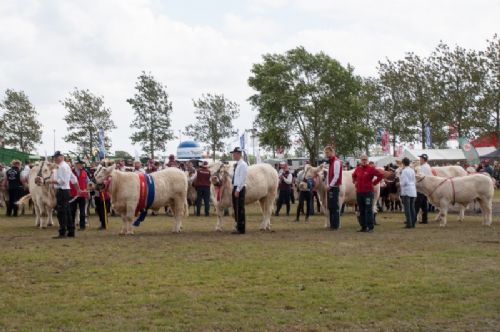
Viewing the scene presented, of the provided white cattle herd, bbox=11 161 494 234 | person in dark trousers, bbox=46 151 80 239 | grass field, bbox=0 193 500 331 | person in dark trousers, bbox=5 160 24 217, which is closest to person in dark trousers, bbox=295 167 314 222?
white cattle herd, bbox=11 161 494 234

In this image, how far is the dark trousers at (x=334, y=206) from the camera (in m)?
18.6

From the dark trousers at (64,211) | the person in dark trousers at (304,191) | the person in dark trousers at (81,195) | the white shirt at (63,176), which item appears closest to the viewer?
the white shirt at (63,176)

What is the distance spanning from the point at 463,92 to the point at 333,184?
41.3 metres

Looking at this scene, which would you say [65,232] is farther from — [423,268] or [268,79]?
[268,79]

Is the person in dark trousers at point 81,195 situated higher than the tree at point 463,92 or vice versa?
the tree at point 463,92

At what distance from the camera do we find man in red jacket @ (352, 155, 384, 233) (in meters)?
17.9

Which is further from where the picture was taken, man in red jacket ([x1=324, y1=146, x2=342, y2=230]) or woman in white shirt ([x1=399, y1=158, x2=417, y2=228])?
woman in white shirt ([x1=399, y1=158, x2=417, y2=228])

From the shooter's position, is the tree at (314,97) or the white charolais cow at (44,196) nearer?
the white charolais cow at (44,196)

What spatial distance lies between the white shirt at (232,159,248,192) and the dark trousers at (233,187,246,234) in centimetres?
14

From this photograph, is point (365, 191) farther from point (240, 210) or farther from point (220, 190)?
point (220, 190)

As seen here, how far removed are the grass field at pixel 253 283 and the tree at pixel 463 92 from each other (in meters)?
41.1

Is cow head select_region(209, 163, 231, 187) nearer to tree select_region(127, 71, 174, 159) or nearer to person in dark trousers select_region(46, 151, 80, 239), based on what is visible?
person in dark trousers select_region(46, 151, 80, 239)

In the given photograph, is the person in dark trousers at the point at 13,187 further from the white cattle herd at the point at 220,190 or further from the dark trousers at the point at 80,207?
the dark trousers at the point at 80,207

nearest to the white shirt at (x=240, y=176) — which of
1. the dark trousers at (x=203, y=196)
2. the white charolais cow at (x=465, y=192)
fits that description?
the white charolais cow at (x=465, y=192)
